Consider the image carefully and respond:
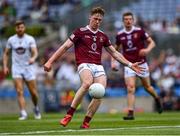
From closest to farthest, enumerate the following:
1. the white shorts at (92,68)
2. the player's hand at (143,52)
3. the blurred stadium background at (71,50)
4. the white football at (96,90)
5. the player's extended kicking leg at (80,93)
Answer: the white football at (96,90) → the player's extended kicking leg at (80,93) → the white shorts at (92,68) → the player's hand at (143,52) → the blurred stadium background at (71,50)

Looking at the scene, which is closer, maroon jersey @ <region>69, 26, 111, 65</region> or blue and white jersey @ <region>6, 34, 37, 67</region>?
maroon jersey @ <region>69, 26, 111, 65</region>

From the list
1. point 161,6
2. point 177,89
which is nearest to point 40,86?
point 177,89

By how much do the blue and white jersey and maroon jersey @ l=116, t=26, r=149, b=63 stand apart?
106 inches

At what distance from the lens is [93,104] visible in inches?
674

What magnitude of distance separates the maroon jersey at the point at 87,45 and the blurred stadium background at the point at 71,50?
→ 14858 millimetres

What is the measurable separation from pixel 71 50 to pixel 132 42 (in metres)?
15.2

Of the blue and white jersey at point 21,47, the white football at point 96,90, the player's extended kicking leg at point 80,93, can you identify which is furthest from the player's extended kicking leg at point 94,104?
the blue and white jersey at point 21,47

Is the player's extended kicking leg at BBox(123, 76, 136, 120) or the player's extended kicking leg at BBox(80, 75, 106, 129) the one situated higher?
the player's extended kicking leg at BBox(80, 75, 106, 129)

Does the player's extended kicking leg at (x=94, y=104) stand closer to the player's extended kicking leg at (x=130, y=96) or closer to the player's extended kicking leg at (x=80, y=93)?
the player's extended kicking leg at (x=80, y=93)

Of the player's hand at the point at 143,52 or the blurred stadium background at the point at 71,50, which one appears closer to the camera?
the player's hand at the point at 143,52

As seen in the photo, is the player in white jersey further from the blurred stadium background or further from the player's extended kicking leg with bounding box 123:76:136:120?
the blurred stadium background

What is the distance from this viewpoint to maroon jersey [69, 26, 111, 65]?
17.3 meters

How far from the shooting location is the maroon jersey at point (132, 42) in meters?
22.0

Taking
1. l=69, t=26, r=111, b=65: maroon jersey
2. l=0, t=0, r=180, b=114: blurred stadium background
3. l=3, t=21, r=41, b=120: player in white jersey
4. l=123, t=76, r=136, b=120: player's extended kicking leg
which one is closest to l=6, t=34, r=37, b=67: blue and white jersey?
l=3, t=21, r=41, b=120: player in white jersey
